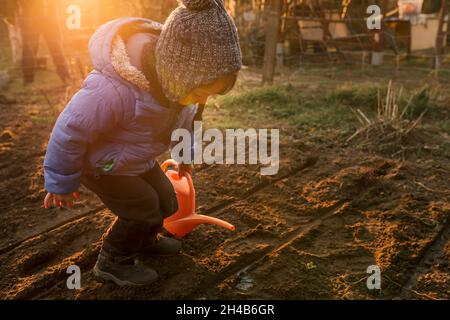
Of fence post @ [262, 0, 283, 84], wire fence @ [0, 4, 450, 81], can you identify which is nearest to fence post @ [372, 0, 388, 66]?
wire fence @ [0, 4, 450, 81]

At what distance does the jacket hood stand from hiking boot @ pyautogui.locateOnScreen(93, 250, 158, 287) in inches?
32.3

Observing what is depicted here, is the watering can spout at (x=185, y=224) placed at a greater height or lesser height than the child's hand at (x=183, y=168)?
lesser

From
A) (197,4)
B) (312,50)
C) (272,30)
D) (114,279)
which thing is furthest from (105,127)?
(312,50)

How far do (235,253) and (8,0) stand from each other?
203 inches

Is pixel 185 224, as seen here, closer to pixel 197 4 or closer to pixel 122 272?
pixel 122 272

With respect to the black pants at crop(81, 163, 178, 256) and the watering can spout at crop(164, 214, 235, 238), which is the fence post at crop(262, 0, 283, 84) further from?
Result: the black pants at crop(81, 163, 178, 256)

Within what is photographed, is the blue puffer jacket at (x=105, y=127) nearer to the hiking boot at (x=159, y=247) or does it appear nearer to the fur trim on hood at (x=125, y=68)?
the fur trim on hood at (x=125, y=68)

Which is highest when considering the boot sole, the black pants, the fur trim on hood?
the fur trim on hood

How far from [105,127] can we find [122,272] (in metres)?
0.69

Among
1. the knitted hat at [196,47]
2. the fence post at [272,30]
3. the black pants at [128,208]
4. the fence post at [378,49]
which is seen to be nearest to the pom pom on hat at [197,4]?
the knitted hat at [196,47]

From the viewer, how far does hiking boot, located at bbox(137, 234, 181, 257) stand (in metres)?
2.35

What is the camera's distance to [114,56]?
1.86m

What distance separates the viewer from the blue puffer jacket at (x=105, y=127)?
1850mm

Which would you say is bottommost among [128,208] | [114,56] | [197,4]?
[128,208]
